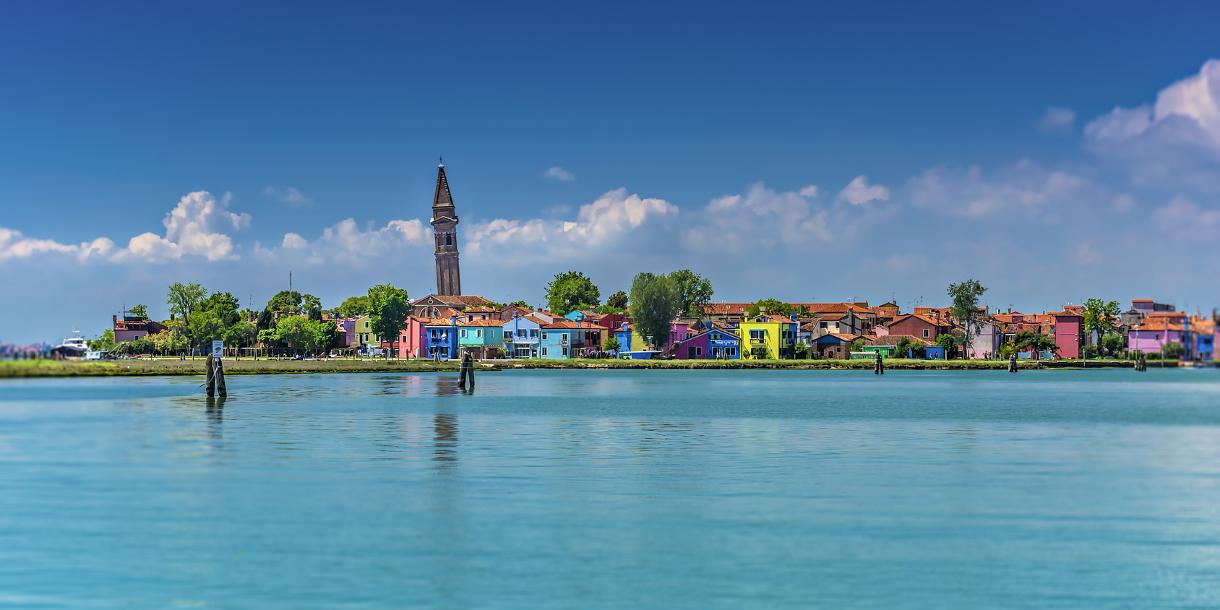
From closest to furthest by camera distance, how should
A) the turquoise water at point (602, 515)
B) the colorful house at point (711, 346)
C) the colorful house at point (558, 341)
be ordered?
the turquoise water at point (602, 515) → the colorful house at point (558, 341) → the colorful house at point (711, 346)

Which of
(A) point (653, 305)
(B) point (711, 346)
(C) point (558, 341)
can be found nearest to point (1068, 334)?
(B) point (711, 346)

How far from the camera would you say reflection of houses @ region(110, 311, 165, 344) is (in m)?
168

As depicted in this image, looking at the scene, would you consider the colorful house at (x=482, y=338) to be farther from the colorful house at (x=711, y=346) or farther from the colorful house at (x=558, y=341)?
the colorful house at (x=711, y=346)

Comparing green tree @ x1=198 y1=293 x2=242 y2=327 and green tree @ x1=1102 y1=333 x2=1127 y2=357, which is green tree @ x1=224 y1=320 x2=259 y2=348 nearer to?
green tree @ x1=198 y1=293 x2=242 y2=327

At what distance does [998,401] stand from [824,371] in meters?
70.6

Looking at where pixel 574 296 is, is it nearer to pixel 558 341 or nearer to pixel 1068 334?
pixel 558 341

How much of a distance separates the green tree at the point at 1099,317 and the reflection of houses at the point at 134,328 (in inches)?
5433

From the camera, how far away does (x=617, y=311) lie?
642 feet

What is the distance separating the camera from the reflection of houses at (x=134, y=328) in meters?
168

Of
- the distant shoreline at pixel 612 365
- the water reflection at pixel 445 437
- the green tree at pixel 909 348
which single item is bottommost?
the water reflection at pixel 445 437

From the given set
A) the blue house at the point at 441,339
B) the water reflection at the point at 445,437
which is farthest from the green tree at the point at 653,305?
the water reflection at the point at 445,437

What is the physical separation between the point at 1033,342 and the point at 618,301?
2783 inches

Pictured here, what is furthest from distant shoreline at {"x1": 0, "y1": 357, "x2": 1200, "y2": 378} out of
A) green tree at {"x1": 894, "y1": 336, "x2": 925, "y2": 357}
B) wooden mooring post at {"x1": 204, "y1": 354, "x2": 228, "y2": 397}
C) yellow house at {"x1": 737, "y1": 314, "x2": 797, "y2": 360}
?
wooden mooring post at {"x1": 204, "y1": 354, "x2": 228, "y2": 397}

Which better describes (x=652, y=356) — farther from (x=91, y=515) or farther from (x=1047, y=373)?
(x=91, y=515)
